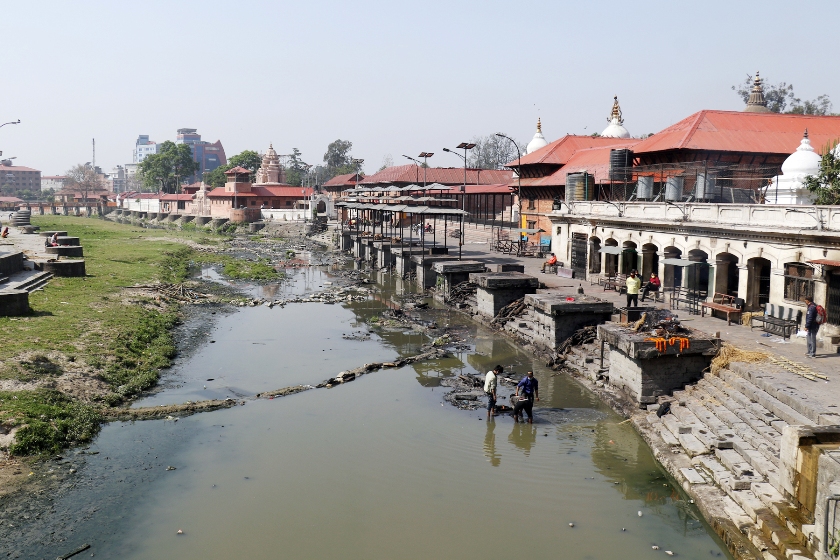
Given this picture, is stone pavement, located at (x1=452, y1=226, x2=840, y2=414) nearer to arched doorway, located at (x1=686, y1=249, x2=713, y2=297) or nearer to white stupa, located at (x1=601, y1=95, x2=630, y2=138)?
arched doorway, located at (x1=686, y1=249, x2=713, y2=297)

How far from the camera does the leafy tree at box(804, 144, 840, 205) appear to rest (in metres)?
24.5

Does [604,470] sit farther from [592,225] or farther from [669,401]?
[592,225]

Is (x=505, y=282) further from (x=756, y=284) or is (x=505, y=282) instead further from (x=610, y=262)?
(x=756, y=284)

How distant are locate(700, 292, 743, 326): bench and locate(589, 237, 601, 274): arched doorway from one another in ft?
34.2

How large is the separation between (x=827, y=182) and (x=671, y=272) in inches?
241

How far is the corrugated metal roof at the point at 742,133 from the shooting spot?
35594 millimetres

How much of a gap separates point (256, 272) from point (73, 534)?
3568 cm

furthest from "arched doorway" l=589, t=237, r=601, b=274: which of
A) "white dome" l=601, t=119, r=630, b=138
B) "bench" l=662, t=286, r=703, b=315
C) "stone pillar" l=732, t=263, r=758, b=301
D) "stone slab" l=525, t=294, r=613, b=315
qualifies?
"white dome" l=601, t=119, r=630, b=138

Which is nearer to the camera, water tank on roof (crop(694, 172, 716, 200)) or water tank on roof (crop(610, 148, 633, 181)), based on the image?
water tank on roof (crop(694, 172, 716, 200))

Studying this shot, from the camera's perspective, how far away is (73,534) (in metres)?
11.3

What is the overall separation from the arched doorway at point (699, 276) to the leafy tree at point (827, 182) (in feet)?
13.4

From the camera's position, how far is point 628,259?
31.2 m

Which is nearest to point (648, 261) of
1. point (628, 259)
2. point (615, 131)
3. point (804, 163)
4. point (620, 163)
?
point (628, 259)

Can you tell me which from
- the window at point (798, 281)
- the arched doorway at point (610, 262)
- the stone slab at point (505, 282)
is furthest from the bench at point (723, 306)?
the arched doorway at point (610, 262)
